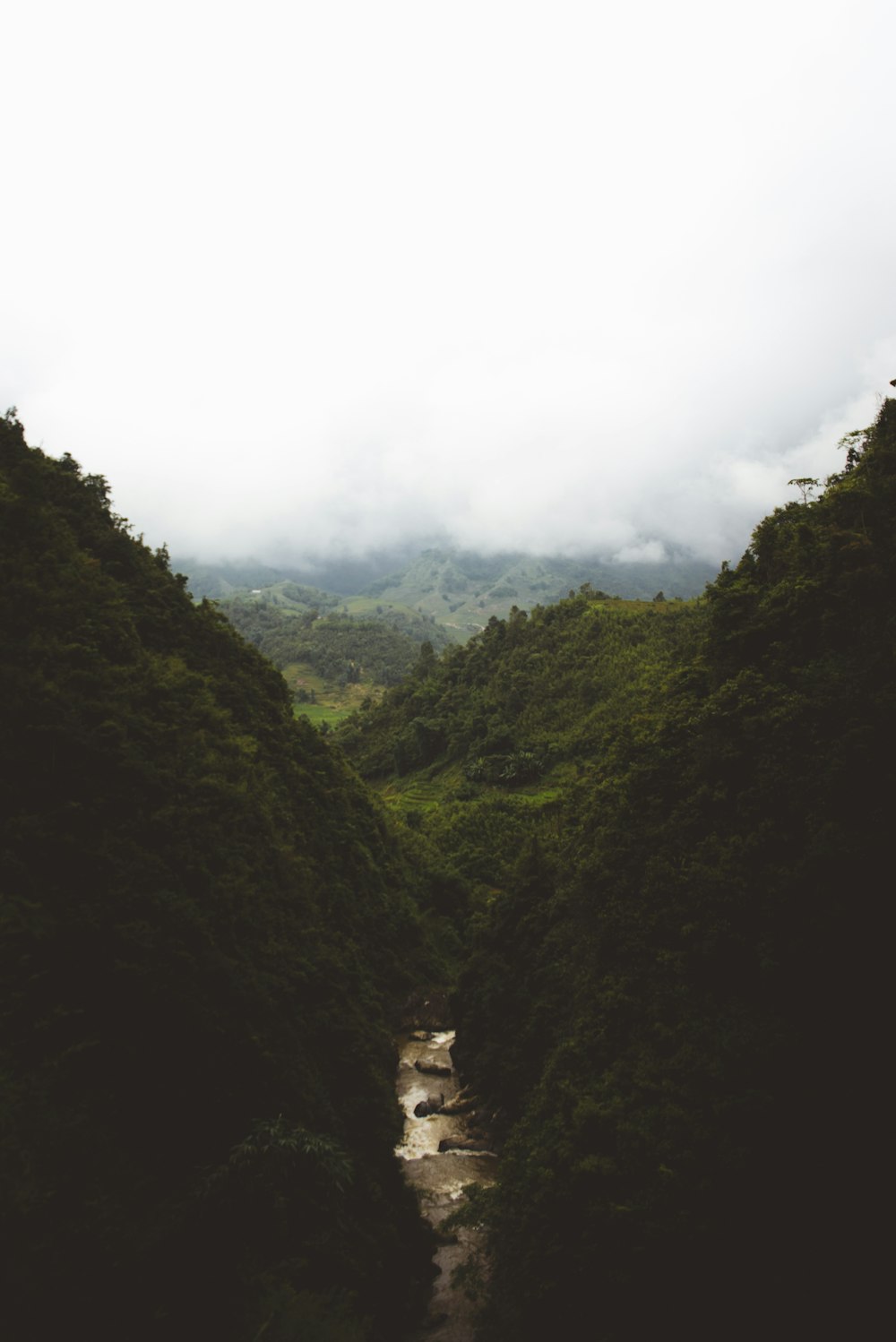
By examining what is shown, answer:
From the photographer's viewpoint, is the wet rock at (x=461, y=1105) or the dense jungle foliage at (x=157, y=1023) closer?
the dense jungle foliage at (x=157, y=1023)

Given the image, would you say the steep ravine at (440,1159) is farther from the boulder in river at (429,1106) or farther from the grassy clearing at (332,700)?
the grassy clearing at (332,700)

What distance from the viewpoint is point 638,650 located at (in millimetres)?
85875

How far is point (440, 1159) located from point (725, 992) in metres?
20.8

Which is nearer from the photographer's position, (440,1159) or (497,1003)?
(440,1159)

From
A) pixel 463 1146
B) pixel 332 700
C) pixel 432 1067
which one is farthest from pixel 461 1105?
pixel 332 700

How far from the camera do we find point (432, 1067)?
40531mm

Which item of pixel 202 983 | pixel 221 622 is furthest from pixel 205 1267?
pixel 221 622

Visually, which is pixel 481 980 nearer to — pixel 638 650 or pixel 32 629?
pixel 32 629

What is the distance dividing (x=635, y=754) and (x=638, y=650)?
57.9 meters

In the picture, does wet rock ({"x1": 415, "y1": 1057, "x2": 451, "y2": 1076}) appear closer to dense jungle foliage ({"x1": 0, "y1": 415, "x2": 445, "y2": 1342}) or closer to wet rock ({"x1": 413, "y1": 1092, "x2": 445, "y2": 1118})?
wet rock ({"x1": 413, "y1": 1092, "x2": 445, "y2": 1118})

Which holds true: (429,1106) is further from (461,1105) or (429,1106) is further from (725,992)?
(725,992)

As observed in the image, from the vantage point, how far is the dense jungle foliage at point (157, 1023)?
1235 centimetres

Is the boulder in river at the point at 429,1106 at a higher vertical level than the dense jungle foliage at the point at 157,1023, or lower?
lower

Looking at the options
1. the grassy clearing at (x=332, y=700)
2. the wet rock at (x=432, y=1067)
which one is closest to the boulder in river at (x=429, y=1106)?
the wet rock at (x=432, y=1067)
